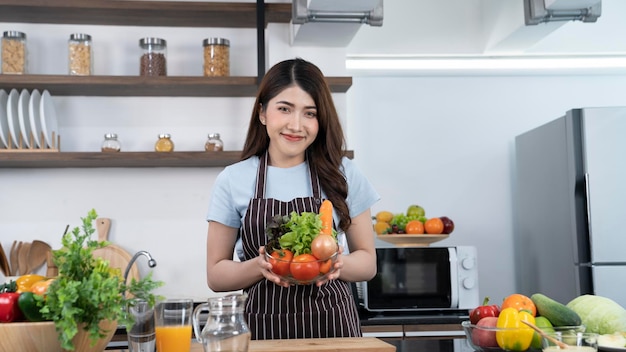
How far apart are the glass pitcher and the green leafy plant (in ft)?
0.38

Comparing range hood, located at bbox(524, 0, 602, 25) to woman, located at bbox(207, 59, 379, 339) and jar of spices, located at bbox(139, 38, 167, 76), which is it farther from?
jar of spices, located at bbox(139, 38, 167, 76)

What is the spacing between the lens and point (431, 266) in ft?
10.6

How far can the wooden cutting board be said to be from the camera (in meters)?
3.35

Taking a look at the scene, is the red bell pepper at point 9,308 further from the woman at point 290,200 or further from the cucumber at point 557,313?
the cucumber at point 557,313

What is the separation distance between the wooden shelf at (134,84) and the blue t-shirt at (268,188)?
47.3 inches

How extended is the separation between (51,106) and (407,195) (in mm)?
1794

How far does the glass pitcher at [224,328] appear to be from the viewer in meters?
1.24

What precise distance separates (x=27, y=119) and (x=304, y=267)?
2.14 m

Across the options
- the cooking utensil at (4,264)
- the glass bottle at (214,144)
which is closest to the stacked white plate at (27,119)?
the cooking utensil at (4,264)

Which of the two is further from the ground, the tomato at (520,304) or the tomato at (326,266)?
the tomato at (326,266)

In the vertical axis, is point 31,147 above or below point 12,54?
below

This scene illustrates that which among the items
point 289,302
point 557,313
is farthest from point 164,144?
point 557,313

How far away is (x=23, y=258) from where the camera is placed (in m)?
3.31

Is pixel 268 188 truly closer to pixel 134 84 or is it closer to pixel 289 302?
pixel 289 302
